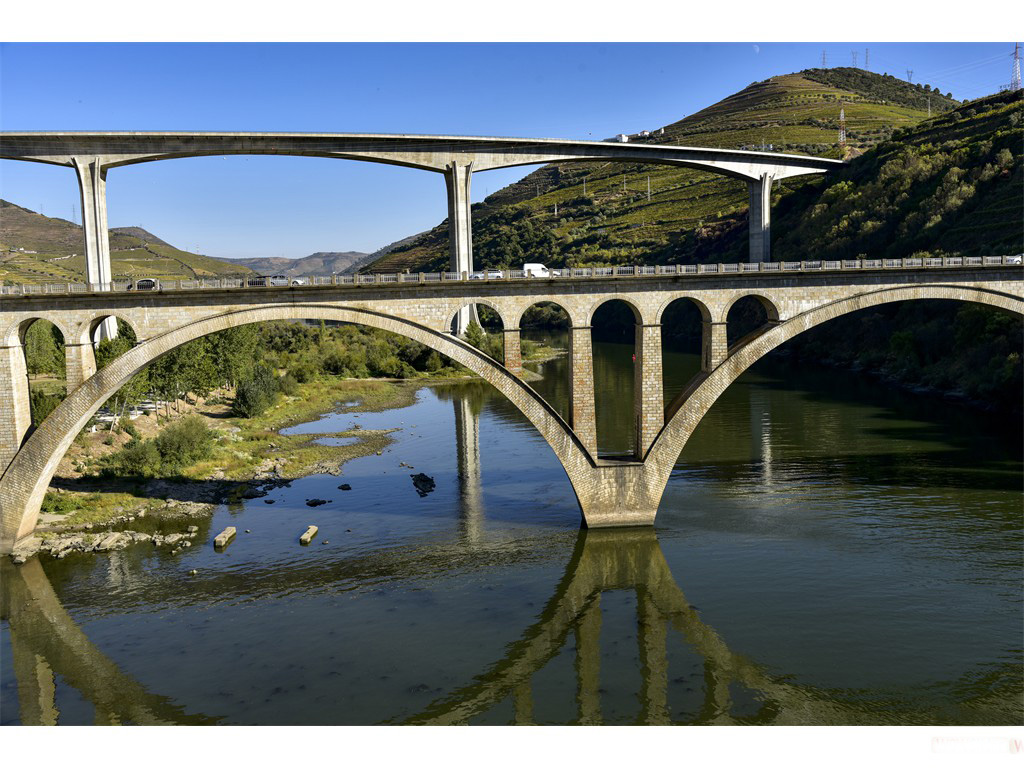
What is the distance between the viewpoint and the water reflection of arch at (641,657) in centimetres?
2123

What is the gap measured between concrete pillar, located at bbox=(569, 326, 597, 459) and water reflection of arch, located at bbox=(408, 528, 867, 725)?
16.0ft

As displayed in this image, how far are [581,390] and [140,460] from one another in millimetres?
25369

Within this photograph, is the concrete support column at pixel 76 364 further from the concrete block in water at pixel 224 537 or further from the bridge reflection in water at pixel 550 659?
the concrete block in water at pixel 224 537

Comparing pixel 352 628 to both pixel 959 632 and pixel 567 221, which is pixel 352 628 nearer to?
pixel 959 632

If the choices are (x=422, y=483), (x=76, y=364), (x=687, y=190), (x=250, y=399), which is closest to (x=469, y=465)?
(x=422, y=483)

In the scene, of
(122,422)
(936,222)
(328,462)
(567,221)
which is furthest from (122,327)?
(567,221)

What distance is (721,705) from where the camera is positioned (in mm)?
21578

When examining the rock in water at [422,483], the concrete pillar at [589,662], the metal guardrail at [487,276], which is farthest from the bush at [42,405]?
the concrete pillar at [589,662]

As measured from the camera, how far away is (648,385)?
33.5m

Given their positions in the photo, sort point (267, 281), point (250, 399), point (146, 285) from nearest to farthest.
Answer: point (267, 281)
point (146, 285)
point (250, 399)

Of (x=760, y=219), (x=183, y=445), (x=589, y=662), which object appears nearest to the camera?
(x=589, y=662)

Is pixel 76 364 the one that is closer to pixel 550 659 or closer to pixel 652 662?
pixel 550 659

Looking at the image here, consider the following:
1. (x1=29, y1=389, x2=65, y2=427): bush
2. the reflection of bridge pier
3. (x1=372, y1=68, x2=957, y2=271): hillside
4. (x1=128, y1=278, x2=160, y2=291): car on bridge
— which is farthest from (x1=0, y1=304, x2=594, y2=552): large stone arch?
(x1=372, y1=68, x2=957, y2=271): hillside

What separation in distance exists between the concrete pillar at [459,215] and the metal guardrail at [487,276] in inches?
186
